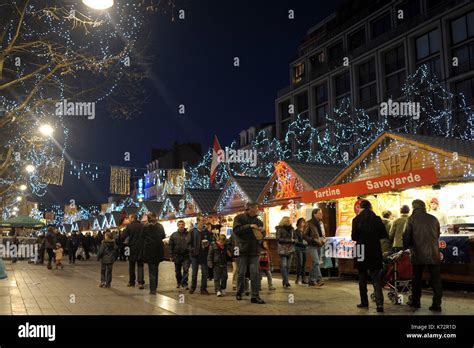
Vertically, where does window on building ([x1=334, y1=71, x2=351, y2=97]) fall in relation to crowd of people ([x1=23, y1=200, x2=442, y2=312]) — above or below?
above

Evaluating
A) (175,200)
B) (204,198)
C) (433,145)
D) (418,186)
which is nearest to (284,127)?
(175,200)

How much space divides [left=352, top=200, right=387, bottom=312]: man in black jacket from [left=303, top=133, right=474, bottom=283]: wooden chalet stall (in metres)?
3.66

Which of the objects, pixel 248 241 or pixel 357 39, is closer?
pixel 248 241

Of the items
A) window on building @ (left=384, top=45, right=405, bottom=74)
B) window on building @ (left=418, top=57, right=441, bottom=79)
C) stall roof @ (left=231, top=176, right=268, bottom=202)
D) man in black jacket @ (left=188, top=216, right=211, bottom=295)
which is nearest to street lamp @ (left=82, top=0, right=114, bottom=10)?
man in black jacket @ (left=188, top=216, right=211, bottom=295)

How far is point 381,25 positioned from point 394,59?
5091mm

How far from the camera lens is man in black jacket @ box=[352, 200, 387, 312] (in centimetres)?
881

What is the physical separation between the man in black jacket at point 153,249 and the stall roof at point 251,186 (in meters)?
12.2

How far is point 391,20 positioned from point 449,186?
133 ft

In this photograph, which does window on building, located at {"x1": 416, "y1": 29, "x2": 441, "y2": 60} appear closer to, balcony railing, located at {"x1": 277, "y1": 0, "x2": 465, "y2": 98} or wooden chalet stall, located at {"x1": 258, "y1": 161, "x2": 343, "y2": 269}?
balcony railing, located at {"x1": 277, "y1": 0, "x2": 465, "y2": 98}

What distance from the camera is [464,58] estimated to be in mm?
41594

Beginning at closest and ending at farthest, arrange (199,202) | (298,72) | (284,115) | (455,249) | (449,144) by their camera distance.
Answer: (455,249)
(449,144)
(199,202)
(298,72)
(284,115)

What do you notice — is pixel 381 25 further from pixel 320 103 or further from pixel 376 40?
pixel 320 103

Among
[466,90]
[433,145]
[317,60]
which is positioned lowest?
[433,145]
